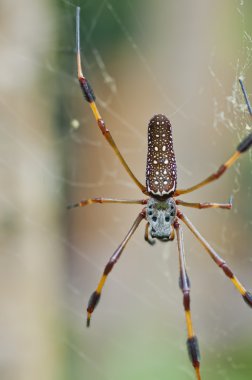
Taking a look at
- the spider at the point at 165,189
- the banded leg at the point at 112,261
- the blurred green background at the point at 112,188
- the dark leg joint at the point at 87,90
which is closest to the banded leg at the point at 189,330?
the spider at the point at 165,189

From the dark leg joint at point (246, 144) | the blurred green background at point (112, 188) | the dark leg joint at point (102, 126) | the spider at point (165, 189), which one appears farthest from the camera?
the blurred green background at point (112, 188)

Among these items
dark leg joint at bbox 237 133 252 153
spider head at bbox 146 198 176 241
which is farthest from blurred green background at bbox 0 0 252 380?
dark leg joint at bbox 237 133 252 153

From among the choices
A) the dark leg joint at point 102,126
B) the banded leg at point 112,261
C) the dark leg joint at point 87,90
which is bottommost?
the banded leg at point 112,261

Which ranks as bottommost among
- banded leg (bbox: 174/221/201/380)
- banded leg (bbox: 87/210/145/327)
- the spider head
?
banded leg (bbox: 174/221/201/380)

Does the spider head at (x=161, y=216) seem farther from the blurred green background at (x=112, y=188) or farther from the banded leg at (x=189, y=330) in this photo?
the blurred green background at (x=112, y=188)

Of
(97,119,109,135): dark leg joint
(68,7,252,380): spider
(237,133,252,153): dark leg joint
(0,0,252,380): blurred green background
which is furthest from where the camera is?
(0,0,252,380): blurred green background

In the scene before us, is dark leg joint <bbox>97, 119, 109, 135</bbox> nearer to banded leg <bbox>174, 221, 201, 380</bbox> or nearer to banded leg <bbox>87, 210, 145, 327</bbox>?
banded leg <bbox>87, 210, 145, 327</bbox>

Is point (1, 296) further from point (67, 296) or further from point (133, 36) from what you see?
point (133, 36)
